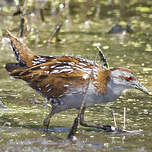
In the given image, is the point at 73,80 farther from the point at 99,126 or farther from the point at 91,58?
the point at 91,58

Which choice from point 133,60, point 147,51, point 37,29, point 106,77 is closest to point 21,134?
point 106,77

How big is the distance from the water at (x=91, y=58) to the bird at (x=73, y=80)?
1.25 feet

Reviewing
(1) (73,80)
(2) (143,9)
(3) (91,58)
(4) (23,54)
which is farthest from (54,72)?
(2) (143,9)

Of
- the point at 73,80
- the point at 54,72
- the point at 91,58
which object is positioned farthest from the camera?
the point at 91,58

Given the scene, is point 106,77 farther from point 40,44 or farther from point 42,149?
point 40,44

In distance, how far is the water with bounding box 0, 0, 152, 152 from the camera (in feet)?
23.7

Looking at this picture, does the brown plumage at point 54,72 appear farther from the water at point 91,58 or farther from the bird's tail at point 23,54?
the water at point 91,58

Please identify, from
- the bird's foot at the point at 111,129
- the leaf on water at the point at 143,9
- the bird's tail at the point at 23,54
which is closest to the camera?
the bird's foot at the point at 111,129

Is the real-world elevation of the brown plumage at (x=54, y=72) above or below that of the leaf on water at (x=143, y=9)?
above

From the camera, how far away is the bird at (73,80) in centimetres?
722

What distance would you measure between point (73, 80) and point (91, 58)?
4432 millimetres

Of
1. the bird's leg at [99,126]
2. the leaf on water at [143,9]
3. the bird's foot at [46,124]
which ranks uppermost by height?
the bird's foot at [46,124]

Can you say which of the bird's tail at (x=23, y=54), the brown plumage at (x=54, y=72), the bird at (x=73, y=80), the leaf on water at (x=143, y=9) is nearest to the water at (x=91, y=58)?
the leaf on water at (x=143, y=9)

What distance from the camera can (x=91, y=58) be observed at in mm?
11680
